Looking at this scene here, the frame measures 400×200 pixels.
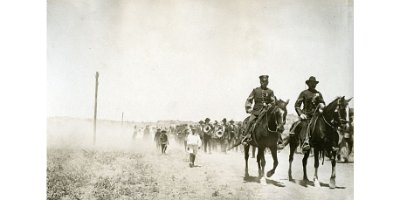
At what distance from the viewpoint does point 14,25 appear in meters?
5.88

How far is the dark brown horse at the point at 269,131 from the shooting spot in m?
5.84

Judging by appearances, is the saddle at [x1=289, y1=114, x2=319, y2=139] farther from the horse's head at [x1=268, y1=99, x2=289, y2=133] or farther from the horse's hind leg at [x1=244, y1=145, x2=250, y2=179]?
the horse's hind leg at [x1=244, y1=145, x2=250, y2=179]

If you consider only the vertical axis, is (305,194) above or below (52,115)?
below

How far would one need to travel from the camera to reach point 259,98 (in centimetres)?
586

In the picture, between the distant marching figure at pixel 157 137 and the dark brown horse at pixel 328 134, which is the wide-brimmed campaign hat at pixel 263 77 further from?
the distant marching figure at pixel 157 137

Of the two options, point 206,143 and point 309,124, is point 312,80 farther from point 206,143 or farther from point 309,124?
point 206,143

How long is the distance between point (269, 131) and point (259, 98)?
45cm

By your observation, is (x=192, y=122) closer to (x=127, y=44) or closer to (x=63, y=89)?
(x=127, y=44)

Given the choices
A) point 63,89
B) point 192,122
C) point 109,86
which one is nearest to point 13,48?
point 63,89


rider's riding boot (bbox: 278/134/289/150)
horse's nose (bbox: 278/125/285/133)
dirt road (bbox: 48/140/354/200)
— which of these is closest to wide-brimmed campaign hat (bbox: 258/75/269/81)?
horse's nose (bbox: 278/125/285/133)

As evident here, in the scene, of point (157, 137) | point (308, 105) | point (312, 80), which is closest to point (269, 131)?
point (308, 105)

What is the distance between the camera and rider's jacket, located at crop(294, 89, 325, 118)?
588 centimetres

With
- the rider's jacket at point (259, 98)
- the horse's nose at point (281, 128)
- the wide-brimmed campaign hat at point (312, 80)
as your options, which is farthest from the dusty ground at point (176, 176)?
the wide-brimmed campaign hat at point (312, 80)
